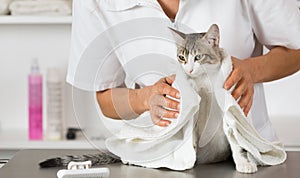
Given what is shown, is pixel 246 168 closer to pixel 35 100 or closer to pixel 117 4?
pixel 117 4

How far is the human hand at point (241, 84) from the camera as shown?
0.99 meters

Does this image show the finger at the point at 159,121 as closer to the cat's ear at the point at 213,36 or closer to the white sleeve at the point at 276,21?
the cat's ear at the point at 213,36

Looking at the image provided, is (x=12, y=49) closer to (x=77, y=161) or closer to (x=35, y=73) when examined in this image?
(x=35, y=73)

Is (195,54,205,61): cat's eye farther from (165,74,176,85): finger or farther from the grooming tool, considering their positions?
the grooming tool

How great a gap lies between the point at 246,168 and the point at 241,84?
0.14 m

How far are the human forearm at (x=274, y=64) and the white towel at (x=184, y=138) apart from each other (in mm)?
169

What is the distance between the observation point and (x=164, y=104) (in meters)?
0.99

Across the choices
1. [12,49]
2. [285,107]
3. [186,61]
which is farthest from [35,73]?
[186,61]

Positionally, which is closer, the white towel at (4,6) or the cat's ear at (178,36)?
the cat's ear at (178,36)

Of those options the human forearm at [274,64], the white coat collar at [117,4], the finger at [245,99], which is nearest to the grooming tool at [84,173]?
the finger at [245,99]

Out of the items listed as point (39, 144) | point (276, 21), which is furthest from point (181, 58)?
point (39, 144)

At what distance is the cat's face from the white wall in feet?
4.45

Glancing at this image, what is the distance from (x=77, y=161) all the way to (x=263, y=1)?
0.52 m

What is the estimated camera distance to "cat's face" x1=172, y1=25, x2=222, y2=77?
0.98m
